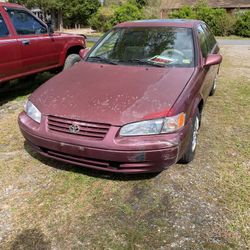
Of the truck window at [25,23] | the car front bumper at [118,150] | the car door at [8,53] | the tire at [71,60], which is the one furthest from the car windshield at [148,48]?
the tire at [71,60]

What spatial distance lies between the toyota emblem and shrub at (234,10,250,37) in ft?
83.4

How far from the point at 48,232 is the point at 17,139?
209cm

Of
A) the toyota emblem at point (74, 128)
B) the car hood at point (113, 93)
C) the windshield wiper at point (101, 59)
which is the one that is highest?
the windshield wiper at point (101, 59)

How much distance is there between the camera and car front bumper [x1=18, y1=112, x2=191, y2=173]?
2.97 meters

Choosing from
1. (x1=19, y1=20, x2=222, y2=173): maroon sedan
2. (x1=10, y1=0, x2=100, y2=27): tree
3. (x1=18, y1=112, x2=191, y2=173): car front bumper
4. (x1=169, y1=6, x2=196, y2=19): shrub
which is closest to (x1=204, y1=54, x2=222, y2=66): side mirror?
(x1=19, y1=20, x2=222, y2=173): maroon sedan

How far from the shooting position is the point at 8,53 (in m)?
5.78

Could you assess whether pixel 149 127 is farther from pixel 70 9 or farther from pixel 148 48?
pixel 70 9

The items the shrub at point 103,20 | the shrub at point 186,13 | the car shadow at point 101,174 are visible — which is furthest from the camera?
the shrub at point 103,20

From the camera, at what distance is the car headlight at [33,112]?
11.2 feet

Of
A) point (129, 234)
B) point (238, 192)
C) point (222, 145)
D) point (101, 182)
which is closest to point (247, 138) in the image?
point (222, 145)

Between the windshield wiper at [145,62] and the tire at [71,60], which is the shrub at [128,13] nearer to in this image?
the tire at [71,60]

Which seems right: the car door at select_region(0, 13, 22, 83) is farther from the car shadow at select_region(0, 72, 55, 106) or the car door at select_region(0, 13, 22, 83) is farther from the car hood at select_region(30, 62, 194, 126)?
the car hood at select_region(30, 62, 194, 126)

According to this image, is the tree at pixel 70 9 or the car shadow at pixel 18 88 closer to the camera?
the car shadow at pixel 18 88

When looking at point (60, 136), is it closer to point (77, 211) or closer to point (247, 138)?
point (77, 211)
